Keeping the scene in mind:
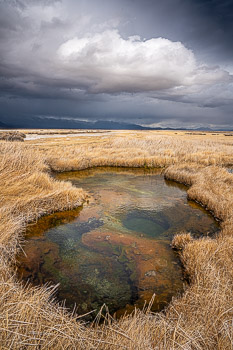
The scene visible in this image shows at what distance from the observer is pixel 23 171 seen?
1069 centimetres

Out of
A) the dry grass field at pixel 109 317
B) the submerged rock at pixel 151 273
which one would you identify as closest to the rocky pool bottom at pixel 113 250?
the submerged rock at pixel 151 273

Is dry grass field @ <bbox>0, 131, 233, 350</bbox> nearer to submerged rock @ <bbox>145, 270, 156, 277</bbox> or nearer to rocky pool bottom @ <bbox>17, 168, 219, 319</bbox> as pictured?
rocky pool bottom @ <bbox>17, 168, 219, 319</bbox>

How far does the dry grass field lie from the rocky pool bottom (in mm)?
392

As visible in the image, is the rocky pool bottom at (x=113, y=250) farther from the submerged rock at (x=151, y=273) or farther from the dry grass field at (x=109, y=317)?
the dry grass field at (x=109, y=317)

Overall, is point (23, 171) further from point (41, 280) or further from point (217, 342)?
point (217, 342)

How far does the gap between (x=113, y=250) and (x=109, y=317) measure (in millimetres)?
2827

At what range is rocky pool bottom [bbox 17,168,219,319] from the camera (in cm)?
519

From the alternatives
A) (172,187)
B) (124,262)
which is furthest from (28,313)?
(172,187)

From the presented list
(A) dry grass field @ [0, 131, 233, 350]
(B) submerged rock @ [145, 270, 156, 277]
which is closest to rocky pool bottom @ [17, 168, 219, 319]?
(B) submerged rock @ [145, 270, 156, 277]

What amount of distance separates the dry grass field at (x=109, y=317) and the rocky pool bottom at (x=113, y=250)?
1.29 ft

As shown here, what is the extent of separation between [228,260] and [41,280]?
15.9 feet

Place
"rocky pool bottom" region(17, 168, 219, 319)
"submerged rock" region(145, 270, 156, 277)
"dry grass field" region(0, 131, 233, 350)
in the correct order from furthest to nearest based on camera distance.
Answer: "submerged rock" region(145, 270, 156, 277)
"rocky pool bottom" region(17, 168, 219, 319)
"dry grass field" region(0, 131, 233, 350)

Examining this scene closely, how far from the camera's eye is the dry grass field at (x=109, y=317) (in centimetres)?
265

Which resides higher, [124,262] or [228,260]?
[228,260]
